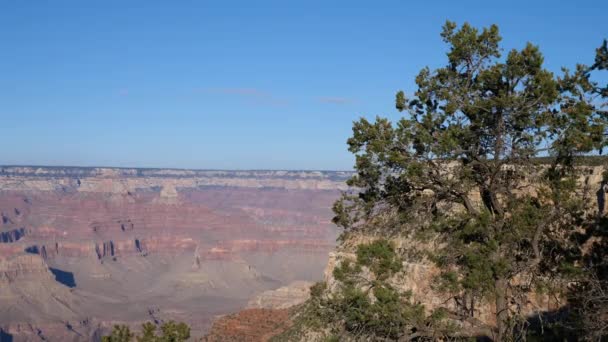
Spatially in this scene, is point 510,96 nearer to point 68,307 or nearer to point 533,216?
point 533,216

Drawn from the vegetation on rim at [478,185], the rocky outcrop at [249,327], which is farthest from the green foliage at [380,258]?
the rocky outcrop at [249,327]

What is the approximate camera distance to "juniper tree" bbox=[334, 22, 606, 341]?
1348 centimetres

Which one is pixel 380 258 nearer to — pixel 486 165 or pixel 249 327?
pixel 486 165

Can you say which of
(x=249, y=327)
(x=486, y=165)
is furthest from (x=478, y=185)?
(x=249, y=327)

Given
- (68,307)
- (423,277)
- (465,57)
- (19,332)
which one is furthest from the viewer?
(68,307)

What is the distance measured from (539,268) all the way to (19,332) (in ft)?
537

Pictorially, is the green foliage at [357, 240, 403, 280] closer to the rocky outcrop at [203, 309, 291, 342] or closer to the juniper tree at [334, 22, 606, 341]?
the juniper tree at [334, 22, 606, 341]

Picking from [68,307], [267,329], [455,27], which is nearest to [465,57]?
[455,27]

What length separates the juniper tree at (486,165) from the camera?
44.2ft

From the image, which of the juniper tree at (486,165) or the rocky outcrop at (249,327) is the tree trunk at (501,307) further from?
the rocky outcrop at (249,327)

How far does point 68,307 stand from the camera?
189 m

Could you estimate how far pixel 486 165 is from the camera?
14.1 meters

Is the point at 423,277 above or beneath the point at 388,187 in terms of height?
beneath

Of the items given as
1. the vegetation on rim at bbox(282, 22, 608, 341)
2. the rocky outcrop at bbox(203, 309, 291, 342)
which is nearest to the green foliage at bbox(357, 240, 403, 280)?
the vegetation on rim at bbox(282, 22, 608, 341)
